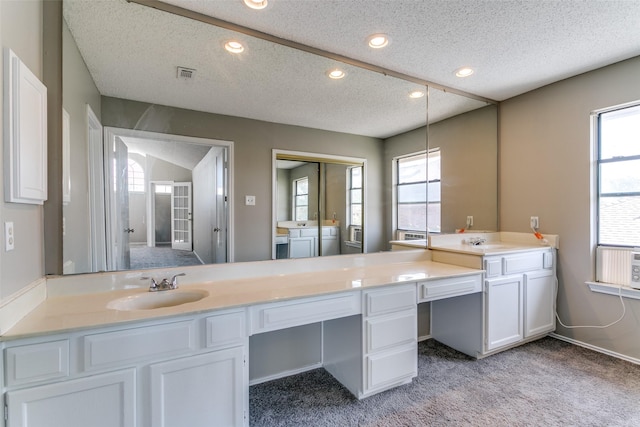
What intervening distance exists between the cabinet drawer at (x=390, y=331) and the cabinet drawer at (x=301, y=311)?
18cm

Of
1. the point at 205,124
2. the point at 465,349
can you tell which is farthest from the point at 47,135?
the point at 465,349

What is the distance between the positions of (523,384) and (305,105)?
2.79 metres

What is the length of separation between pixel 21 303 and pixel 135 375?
58 centimetres

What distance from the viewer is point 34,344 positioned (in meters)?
1.11

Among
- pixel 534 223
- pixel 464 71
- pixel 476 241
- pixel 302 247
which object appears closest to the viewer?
pixel 302 247

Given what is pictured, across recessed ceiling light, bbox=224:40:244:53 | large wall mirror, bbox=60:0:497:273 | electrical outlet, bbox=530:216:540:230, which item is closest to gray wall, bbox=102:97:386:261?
large wall mirror, bbox=60:0:497:273

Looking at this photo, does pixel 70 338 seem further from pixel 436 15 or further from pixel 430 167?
pixel 430 167

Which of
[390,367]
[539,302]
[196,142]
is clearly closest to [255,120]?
[196,142]

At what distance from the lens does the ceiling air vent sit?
2.07 meters

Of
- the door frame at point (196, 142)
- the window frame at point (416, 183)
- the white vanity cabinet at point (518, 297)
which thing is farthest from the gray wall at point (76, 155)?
the white vanity cabinet at point (518, 297)

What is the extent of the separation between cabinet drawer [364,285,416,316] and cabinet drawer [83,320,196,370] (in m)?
1.04

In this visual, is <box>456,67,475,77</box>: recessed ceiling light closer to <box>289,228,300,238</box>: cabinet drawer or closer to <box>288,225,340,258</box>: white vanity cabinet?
<box>288,225,340,258</box>: white vanity cabinet

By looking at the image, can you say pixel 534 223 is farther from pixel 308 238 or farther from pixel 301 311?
pixel 301 311

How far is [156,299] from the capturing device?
1.65 metres
